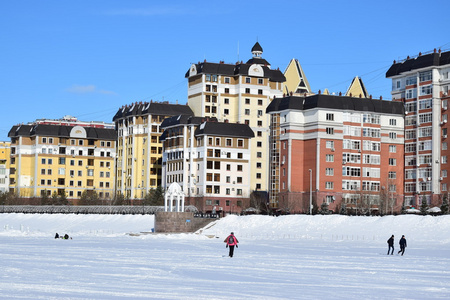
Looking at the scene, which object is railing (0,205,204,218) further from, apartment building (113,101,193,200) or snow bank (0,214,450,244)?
apartment building (113,101,193,200)

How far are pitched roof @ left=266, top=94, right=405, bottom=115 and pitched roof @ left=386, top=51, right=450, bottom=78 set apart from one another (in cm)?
486

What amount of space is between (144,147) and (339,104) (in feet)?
153

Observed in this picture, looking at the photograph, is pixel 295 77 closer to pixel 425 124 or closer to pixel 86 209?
pixel 425 124

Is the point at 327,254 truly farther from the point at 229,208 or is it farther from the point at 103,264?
the point at 229,208

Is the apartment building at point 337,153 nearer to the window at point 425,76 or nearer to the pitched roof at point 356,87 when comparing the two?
the window at point 425,76

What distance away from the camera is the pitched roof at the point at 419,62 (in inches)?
4222

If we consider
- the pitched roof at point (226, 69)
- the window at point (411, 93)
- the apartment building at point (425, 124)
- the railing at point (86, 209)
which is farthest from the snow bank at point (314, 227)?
the pitched roof at point (226, 69)

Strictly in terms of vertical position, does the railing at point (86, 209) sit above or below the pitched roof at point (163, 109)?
below

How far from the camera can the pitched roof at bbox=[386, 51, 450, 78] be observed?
107250 mm

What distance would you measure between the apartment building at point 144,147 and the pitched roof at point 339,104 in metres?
30.6

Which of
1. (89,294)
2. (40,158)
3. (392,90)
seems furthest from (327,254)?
(40,158)

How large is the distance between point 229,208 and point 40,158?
48102 mm

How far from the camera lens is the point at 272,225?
288ft

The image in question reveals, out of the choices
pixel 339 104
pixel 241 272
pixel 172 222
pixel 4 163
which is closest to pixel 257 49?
pixel 339 104
